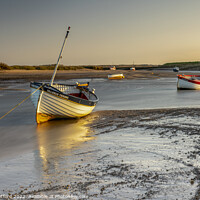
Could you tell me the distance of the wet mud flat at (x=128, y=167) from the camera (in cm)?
473

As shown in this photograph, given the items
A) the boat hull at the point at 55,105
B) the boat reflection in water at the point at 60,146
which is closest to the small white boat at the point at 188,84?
the boat hull at the point at 55,105

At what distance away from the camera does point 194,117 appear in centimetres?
1180

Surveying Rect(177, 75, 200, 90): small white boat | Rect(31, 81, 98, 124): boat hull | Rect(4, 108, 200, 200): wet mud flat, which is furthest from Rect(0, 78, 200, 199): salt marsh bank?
Rect(177, 75, 200, 90): small white boat

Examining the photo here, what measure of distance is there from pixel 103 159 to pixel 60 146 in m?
2.01

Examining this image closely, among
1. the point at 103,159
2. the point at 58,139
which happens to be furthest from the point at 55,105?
the point at 103,159

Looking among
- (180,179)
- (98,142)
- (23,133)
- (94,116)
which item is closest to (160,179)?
(180,179)

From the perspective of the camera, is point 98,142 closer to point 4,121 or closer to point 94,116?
point 94,116

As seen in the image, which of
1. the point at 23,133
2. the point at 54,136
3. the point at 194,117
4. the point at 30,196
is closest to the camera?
the point at 30,196

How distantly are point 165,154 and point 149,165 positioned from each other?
3.06 ft

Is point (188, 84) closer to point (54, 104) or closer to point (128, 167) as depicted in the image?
point (54, 104)

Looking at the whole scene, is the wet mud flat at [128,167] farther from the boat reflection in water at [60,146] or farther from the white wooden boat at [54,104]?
the white wooden boat at [54,104]

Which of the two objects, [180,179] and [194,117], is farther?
[194,117]

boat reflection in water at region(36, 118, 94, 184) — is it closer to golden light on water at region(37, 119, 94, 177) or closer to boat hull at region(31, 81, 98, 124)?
golden light on water at region(37, 119, 94, 177)

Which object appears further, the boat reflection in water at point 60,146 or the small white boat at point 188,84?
the small white boat at point 188,84
